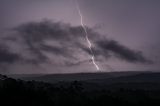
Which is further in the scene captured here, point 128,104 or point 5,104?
point 128,104

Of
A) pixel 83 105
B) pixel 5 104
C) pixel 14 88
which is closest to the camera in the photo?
pixel 5 104

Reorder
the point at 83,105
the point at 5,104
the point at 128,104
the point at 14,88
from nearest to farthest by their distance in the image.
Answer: the point at 5,104
the point at 14,88
the point at 83,105
the point at 128,104

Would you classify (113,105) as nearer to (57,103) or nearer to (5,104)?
(57,103)

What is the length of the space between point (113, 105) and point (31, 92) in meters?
13.7

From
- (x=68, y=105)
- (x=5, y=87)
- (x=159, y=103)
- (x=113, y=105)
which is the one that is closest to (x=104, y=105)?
(x=113, y=105)

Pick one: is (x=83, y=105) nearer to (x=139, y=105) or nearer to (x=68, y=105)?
(x=68, y=105)

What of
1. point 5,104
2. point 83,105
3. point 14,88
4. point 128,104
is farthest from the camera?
point 128,104

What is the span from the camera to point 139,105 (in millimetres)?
69312

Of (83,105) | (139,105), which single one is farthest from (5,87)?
(139,105)

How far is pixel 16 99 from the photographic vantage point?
53.4 m

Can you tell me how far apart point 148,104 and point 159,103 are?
1952mm

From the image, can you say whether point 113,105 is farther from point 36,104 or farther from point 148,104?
point 36,104

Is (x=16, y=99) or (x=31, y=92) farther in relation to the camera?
(x=31, y=92)

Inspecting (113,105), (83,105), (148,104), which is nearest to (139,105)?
(148,104)
